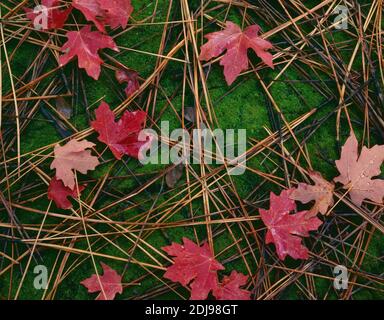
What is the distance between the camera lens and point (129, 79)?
79.7 inches

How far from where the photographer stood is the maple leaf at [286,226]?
6.20 feet

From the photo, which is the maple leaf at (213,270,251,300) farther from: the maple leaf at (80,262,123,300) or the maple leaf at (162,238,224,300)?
the maple leaf at (80,262,123,300)

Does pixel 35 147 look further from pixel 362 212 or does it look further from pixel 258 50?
pixel 362 212

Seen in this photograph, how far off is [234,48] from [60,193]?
963mm

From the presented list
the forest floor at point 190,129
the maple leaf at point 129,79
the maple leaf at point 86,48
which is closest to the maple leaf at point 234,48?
the forest floor at point 190,129

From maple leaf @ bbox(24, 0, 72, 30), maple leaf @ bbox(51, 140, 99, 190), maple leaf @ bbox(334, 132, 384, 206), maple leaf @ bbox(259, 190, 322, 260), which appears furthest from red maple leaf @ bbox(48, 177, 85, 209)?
maple leaf @ bbox(334, 132, 384, 206)

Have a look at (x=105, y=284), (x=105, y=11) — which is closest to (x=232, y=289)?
(x=105, y=284)

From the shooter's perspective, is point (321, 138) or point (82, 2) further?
point (321, 138)

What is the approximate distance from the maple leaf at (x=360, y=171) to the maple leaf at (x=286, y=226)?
21 cm

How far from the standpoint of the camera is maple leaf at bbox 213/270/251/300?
1.89 metres

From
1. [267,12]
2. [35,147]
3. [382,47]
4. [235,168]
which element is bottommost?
[235,168]

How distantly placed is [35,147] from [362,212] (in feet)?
4.72
